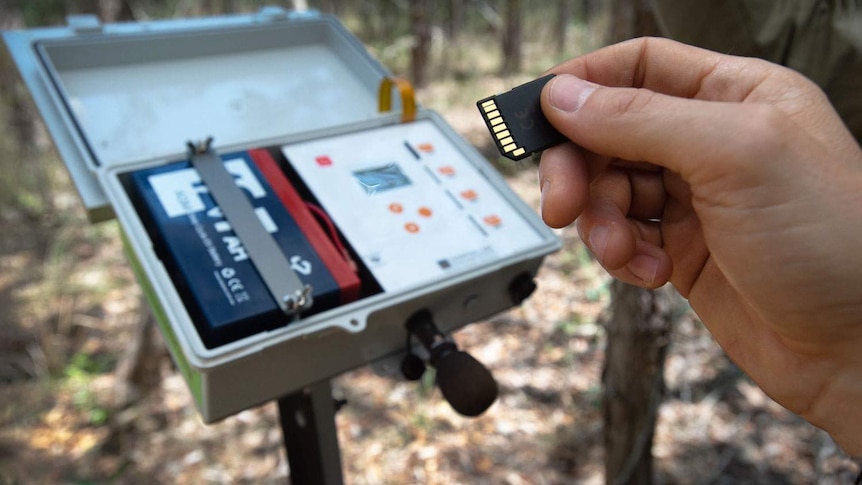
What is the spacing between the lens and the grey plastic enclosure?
0.95m

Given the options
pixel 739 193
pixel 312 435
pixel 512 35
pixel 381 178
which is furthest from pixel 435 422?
pixel 512 35

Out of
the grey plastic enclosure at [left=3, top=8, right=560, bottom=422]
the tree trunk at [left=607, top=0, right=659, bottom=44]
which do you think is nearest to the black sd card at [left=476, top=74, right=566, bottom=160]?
the grey plastic enclosure at [left=3, top=8, right=560, bottom=422]

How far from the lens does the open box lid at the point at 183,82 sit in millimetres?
1213

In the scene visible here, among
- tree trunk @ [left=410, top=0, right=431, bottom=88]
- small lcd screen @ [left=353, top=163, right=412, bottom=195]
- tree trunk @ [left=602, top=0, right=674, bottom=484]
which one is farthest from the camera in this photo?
tree trunk @ [left=410, top=0, right=431, bottom=88]

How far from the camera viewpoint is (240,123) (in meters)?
1.37

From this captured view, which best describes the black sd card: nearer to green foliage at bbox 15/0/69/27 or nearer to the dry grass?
the dry grass

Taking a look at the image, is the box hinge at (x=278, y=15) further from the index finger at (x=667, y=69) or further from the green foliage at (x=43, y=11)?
the green foliage at (x=43, y=11)

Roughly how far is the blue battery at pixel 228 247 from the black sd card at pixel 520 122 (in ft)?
1.19

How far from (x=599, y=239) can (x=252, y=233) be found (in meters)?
0.55

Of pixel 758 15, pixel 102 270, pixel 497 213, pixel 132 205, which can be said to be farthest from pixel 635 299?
pixel 102 270

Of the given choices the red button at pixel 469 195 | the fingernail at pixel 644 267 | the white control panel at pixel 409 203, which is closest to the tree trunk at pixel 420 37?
the white control panel at pixel 409 203

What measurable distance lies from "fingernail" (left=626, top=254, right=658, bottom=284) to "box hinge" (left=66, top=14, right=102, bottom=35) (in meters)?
1.24

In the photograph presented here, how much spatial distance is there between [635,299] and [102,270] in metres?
3.05

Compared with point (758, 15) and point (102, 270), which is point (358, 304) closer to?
point (758, 15)
